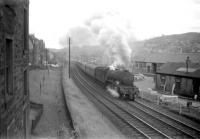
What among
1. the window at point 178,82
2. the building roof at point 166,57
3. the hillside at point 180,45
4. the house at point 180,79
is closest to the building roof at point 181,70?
the house at point 180,79

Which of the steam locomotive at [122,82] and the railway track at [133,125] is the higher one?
the steam locomotive at [122,82]

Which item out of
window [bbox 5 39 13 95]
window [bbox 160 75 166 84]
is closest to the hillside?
window [bbox 160 75 166 84]

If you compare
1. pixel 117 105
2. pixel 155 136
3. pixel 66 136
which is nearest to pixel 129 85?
pixel 117 105

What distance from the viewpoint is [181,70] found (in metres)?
25.8

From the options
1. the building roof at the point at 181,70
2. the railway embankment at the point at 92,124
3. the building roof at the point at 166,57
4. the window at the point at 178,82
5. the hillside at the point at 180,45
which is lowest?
the railway embankment at the point at 92,124

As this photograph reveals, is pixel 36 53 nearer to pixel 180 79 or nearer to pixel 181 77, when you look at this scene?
pixel 180 79

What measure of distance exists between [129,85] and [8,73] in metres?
16.9

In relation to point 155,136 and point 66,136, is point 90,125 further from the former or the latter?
point 155,136

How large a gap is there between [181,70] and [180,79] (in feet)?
4.65

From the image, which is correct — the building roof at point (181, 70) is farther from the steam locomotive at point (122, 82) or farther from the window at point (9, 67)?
the window at point (9, 67)

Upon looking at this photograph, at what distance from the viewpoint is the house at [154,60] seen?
34.7 m

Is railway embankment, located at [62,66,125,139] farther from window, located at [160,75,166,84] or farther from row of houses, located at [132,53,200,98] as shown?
window, located at [160,75,166,84]

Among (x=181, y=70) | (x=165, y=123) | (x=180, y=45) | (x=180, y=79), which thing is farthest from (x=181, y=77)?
(x=180, y=45)

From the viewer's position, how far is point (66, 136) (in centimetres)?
1095
